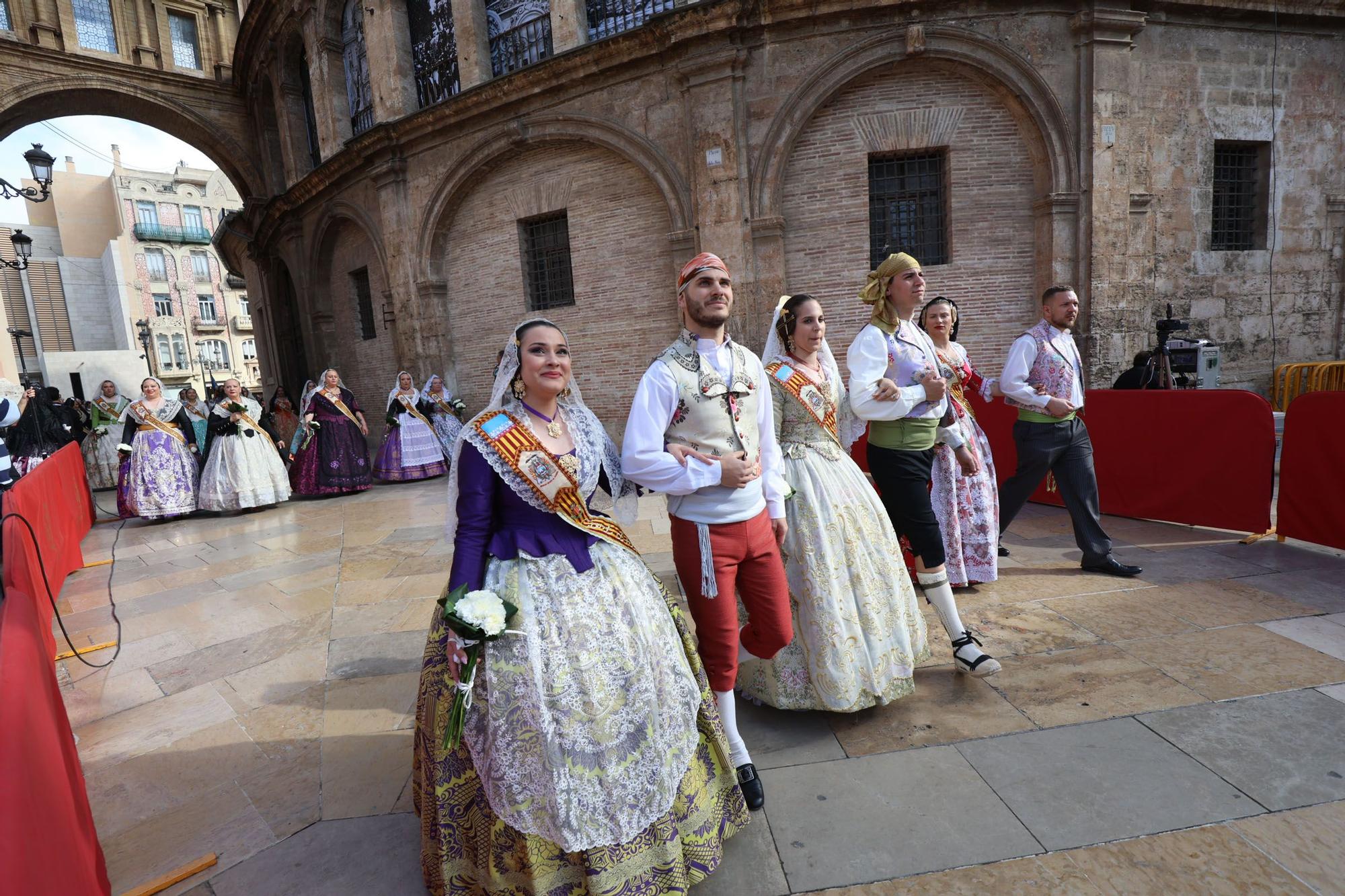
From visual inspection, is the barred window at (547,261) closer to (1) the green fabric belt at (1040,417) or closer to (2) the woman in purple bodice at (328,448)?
(2) the woman in purple bodice at (328,448)

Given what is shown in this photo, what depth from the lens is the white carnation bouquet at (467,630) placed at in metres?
1.78

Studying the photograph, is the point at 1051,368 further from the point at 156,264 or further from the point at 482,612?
the point at 156,264

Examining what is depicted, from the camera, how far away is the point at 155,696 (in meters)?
3.88

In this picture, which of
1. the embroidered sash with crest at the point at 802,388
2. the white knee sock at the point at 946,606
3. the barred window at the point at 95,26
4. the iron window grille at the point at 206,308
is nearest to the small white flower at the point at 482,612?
the embroidered sash with crest at the point at 802,388

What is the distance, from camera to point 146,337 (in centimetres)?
3288

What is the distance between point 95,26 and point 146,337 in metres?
19.7

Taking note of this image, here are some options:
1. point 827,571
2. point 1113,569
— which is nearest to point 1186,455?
point 1113,569

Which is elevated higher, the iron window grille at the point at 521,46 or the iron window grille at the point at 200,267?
the iron window grille at the point at 200,267

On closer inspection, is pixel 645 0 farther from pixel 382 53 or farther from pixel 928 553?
pixel 928 553

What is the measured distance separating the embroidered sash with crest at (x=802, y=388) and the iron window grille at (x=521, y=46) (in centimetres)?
1061

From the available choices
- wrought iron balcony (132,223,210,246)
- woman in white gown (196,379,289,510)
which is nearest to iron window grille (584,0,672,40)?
woman in white gown (196,379,289,510)

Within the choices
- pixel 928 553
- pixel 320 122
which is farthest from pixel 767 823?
pixel 320 122

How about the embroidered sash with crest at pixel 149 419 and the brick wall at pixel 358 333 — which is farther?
the brick wall at pixel 358 333

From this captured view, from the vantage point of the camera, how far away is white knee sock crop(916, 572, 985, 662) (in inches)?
131
